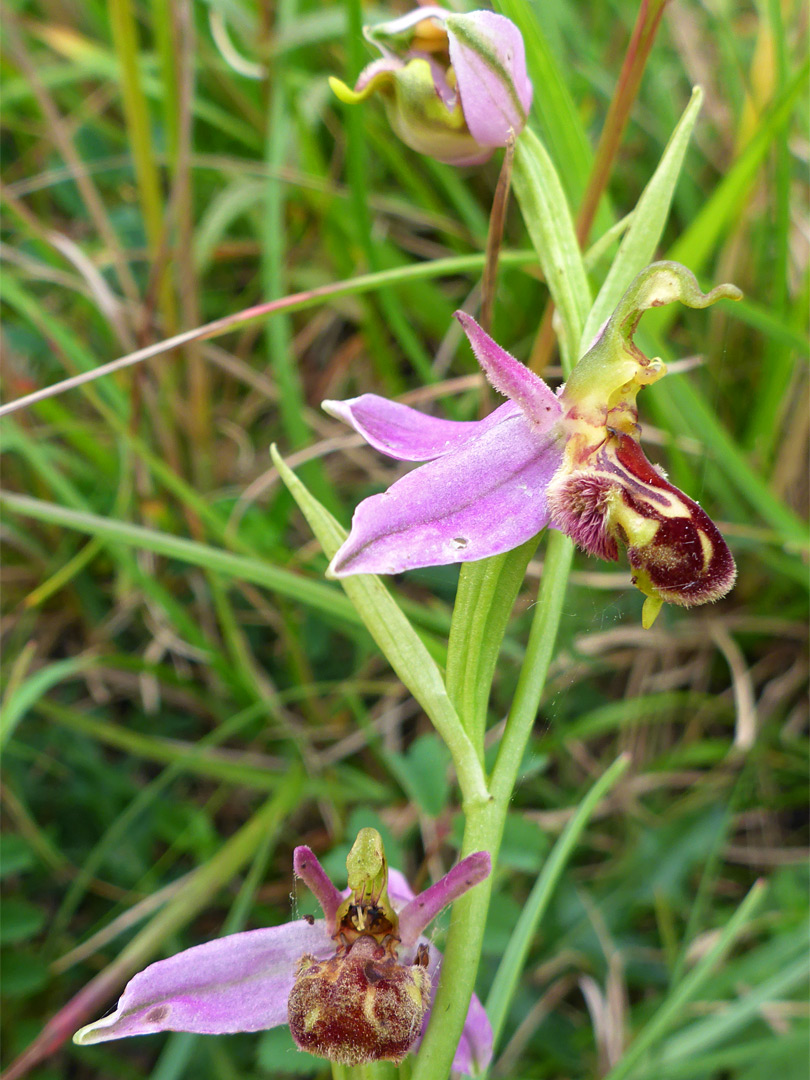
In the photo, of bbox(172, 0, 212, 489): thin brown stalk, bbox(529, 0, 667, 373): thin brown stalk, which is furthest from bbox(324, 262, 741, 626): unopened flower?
bbox(172, 0, 212, 489): thin brown stalk

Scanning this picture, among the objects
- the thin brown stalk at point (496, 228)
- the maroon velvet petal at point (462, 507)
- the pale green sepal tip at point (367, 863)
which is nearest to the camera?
the maroon velvet petal at point (462, 507)

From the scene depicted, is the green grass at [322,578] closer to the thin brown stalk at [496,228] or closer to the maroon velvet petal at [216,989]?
the thin brown stalk at [496,228]

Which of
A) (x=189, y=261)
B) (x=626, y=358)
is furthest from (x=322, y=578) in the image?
(x=626, y=358)

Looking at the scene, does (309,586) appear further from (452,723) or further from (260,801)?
(260,801)

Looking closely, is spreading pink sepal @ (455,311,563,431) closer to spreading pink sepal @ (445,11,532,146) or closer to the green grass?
spreading pink sepal @ (445,11,532,146)

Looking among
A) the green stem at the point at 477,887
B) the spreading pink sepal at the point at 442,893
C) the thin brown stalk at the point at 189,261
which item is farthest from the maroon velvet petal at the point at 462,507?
the thin brown stalk at the point at 189,261

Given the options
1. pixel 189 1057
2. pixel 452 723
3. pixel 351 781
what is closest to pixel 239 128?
pixel 351 781
